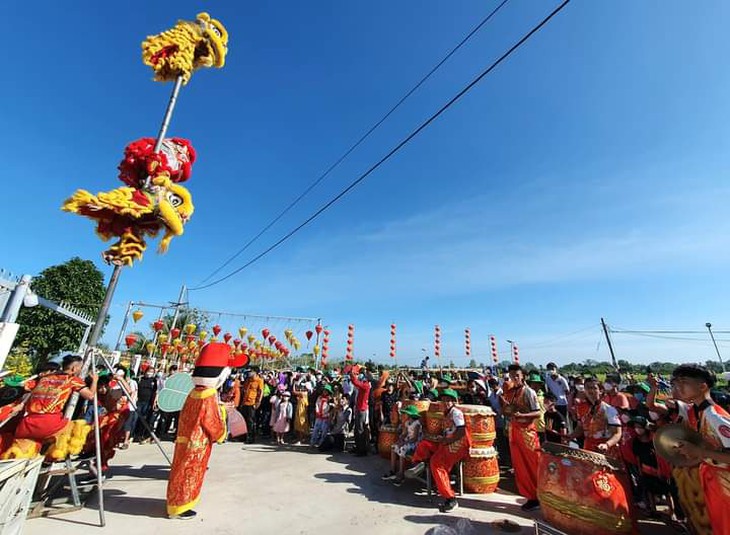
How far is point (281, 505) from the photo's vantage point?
13.4ft

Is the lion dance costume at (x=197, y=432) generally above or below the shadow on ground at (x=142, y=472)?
above

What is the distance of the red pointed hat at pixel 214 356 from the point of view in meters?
4.08

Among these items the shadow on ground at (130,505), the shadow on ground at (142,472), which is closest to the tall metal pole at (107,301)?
the shadow on ground at (130,505)

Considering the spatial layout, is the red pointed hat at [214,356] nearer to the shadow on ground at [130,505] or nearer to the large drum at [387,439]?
the shadow on ground at [130,505]

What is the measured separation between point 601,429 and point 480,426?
152 centimetres

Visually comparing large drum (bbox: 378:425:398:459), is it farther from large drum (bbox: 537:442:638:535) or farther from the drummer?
large drum (bbox: 537:442:638:535)

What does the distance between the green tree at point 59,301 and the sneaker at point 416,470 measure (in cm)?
1984

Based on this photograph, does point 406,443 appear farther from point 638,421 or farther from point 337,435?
point 638,421

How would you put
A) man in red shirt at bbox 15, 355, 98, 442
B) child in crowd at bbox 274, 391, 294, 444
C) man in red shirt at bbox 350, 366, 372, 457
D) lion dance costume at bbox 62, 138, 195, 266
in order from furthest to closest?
child in crowd at bbox 274, 391, 294, 444
man in red shirt at bbox 350, 366, 372, 457
lion dance costume at bbox 62, 138, 195, 266
man in red shirt at bbox 15, 355, 98, 442

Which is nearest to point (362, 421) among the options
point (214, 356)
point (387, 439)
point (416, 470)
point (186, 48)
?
point (387, 439)

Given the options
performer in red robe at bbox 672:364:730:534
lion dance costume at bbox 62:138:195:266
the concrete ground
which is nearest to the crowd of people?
performer in red robe at bbox 672:364:730:534

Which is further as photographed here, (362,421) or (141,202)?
(362,421)

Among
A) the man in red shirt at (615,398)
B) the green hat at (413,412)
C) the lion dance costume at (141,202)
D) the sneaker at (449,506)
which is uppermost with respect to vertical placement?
the lion dance costume at (141,202)

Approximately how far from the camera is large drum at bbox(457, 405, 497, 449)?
4781 mm
